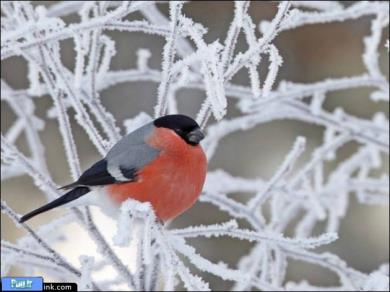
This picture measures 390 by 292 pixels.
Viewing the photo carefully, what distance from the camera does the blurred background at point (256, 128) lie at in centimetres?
764

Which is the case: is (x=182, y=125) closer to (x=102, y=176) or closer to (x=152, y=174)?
(x=152, y=174)

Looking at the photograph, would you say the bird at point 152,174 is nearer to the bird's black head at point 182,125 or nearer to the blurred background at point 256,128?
the bird's black head at point 182,125

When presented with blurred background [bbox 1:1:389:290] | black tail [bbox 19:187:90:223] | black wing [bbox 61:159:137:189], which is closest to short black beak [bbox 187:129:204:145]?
black wing [bbox 61:159:137:189]

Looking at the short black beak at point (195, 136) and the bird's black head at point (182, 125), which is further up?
the bird's black head at point (182, 125)

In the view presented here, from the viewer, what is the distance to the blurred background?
25.1ft

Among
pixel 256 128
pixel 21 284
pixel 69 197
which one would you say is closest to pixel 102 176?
pixel 69 197

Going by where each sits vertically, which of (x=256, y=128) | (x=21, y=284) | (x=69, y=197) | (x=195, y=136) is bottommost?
(x=21, y=284)

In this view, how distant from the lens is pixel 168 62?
2439 millimetres

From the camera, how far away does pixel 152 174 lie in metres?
2.70

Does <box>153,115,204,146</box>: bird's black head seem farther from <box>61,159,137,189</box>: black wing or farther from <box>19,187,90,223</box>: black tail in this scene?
<box>19,187,90,223</box>: black tail

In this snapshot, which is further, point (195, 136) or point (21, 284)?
point (21, 284)

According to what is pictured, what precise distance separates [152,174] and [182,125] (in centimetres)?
19

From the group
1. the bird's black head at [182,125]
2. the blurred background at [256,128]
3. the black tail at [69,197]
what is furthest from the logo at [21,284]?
the blurred background at [256,128]

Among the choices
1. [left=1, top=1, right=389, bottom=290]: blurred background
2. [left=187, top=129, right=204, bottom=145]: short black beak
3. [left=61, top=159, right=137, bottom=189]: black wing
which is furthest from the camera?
[left=1, top=1, right=389, bottom=290]: blurred background
